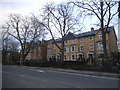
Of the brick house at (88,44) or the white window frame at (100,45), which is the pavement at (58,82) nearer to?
the brick house at (88,44)

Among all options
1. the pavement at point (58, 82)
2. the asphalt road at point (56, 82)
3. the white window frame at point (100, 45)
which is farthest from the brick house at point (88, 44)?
the asphalt road at point (56, 82)

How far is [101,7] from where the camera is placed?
85.4 feet

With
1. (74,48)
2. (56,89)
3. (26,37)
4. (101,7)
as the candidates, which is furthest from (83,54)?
(56,89)

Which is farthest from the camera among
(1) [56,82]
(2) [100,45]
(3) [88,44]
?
(3) [88,44]

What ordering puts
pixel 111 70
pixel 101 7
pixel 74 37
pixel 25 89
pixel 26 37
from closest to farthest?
pixel 25 89
pixel 111 70
pixel 101 7
pixel 26 37
pixel 74 37

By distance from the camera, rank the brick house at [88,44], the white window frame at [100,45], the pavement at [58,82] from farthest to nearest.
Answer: the brick house at [88,44] < the white window frame at [100,45] < the pavement at [58,82]

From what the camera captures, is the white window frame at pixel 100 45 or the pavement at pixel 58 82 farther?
the white window frame at pixel 100 45

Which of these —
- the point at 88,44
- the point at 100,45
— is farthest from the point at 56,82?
the point at 88,44

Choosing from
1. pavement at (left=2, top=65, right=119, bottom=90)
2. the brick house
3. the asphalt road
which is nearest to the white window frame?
the brick house

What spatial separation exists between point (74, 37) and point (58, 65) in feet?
81.7

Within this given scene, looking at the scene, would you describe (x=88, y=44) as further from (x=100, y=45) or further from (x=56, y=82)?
(x=56, y=82)

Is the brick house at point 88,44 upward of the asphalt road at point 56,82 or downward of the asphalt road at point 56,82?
upward

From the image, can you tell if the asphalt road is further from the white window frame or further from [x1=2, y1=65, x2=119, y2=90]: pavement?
the white window frame

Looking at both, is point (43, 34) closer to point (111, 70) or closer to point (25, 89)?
point (111, 70)
